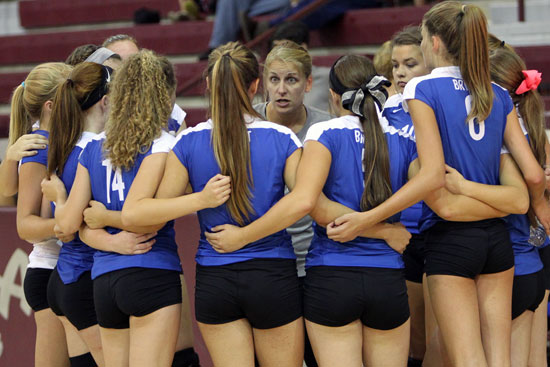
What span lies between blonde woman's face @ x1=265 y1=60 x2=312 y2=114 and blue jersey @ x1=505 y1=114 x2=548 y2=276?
1.05 m

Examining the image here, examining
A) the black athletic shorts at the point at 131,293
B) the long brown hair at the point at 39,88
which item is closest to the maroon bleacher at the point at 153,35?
the long brown hair at the point at 39,88

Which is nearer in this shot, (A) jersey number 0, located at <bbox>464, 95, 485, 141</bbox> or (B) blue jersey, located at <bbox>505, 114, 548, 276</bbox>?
(A) jersey number 0, located at <bbox>464, 95, 485, 141</bbox>

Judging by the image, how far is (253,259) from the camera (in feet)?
8.52

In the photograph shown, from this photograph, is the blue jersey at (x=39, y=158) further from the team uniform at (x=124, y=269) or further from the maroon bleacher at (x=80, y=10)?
the maroon bleacher at (x=80, y=10)

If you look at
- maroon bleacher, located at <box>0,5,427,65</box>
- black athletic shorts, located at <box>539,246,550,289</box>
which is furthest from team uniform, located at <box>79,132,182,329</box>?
maroon bleacher, located at <box>0,5,427,65</box>

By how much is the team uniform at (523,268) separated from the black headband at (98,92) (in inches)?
67.6

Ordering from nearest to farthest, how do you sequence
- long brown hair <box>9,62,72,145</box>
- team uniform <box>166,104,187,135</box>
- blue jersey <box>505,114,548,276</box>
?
1. blue jersey <box>505,114,548,276</box>
2. long brown hair <box>9,62,72,145</box>
3. team uniform <box>166,104,187,135</box>

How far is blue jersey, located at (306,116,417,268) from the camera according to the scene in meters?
2.58

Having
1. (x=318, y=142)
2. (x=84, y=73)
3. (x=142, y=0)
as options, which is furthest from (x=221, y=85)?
(x=142, y=0)

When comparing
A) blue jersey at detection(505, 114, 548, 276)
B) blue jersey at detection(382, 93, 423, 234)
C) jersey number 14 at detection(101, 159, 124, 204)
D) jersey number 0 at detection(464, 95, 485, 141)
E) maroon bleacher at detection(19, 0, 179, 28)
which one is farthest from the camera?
maroon bleacher at detection(19, 0, 179, 28)

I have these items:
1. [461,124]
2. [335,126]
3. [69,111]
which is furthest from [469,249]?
[69,111]

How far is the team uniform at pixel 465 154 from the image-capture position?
104 inches

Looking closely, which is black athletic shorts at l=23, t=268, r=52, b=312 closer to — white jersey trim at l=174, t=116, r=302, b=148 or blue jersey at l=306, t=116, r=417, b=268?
white jersey trim at l=174, t=116, r=302, b=148

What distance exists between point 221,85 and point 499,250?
119cm
